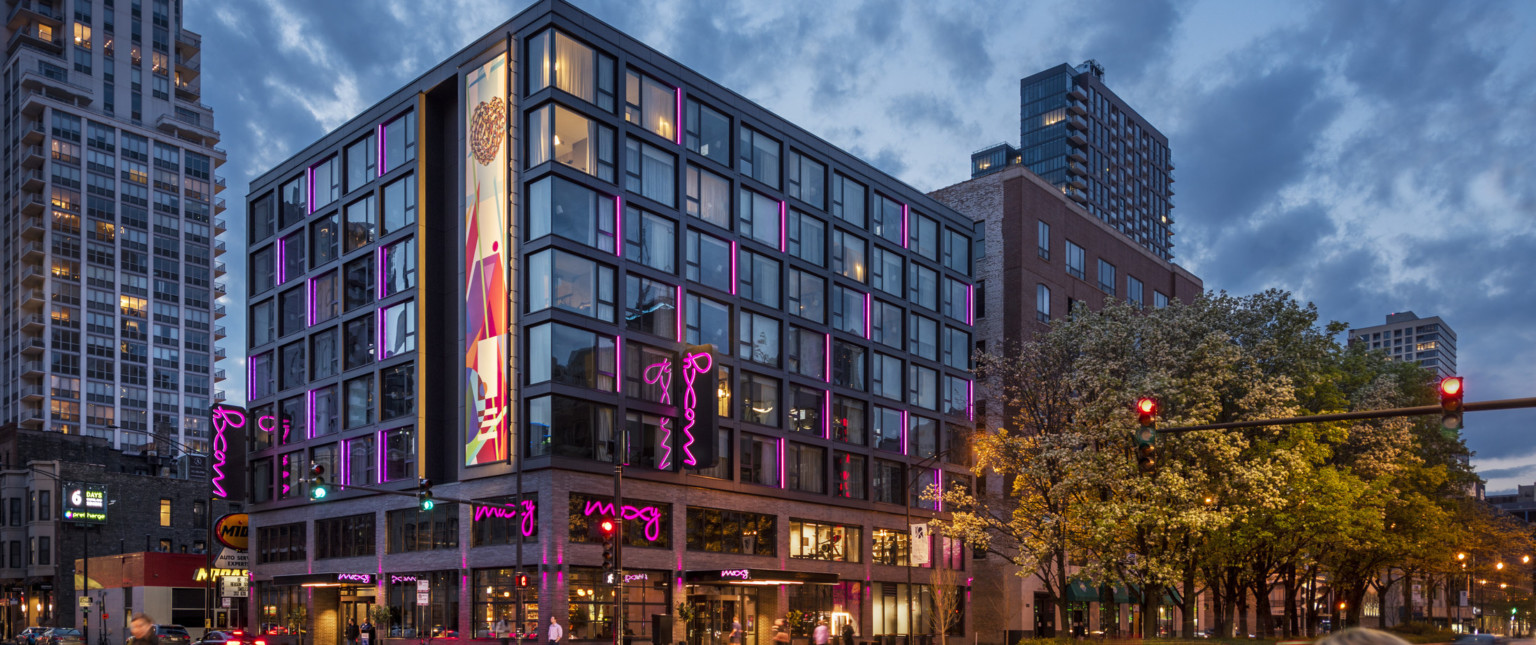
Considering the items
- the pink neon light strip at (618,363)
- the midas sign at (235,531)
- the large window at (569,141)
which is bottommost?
the midas sign at (235,531)

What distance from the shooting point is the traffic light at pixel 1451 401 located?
20.3 meters

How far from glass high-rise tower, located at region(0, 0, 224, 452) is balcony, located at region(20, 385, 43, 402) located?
20cm

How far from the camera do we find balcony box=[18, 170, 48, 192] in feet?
414

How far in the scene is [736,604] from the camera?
60.6m

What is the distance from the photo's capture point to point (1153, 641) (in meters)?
38.8

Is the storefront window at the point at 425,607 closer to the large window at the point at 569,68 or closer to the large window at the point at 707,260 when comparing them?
the large window at the point at 707,260

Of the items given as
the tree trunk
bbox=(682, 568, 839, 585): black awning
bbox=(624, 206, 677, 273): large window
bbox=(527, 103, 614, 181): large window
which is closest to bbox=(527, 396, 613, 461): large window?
bbox=(624, 206, 677, 273): large window

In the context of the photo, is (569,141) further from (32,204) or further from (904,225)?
(32,204)

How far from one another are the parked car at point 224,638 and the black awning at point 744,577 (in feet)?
61.4

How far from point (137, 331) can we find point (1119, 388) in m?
119

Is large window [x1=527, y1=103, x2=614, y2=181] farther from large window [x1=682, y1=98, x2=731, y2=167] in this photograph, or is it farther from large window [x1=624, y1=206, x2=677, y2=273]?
large window [x1=682, y1=98, x2=731, y2=167]

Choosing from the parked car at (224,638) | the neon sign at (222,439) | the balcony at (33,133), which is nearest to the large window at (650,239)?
the parked car at (224,638)

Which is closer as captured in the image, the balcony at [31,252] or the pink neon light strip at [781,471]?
the pink neon light strip at [781,471]

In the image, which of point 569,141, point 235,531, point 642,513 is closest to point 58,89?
point 235,531
